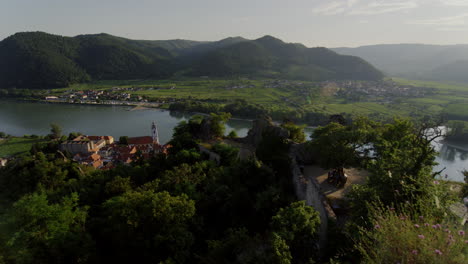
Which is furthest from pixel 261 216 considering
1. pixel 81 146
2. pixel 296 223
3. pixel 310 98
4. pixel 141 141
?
pixel 310 98

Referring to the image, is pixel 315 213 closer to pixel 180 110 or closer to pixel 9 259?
pixel 9 259

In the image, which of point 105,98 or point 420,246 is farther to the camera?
point 105,98

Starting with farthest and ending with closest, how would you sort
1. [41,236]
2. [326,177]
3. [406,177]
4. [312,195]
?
[326,177]
[41,236]
[312,195]
[406,177]

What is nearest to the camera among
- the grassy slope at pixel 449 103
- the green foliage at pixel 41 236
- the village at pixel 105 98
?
the green foliage at pixel 41 236

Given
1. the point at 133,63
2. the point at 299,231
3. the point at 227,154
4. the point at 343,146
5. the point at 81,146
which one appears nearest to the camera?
the point at 299,231

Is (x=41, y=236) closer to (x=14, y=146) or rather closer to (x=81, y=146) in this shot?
(x=81, y=146)

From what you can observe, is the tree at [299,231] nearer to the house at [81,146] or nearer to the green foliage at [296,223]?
the green foliage at [296,223]

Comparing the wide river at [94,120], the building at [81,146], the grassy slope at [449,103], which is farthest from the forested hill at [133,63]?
the building at [81,146]

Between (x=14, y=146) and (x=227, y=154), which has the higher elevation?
(x=227, y=154)

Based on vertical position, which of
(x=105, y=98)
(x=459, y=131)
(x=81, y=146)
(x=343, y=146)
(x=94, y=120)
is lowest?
(x=459, y=131)
